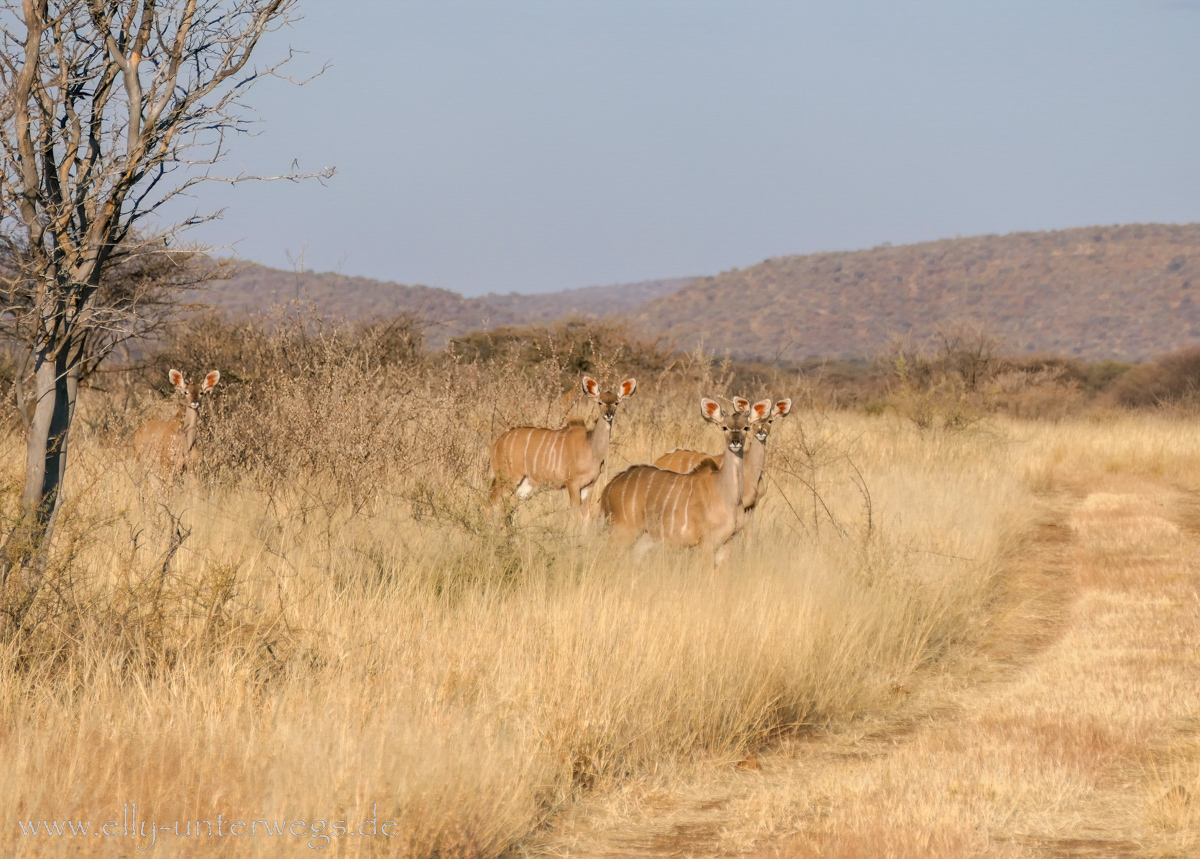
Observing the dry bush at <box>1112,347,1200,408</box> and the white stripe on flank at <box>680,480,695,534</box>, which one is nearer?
the white stripe on flank at <box>680,480,695,534</box>

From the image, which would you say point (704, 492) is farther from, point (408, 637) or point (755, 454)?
point (408, 637)

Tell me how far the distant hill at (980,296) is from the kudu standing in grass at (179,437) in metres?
53.6

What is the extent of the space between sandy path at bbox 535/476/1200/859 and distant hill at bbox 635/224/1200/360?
2260 inches

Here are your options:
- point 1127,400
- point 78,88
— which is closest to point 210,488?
point 78,88

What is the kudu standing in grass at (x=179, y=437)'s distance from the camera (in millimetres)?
10859

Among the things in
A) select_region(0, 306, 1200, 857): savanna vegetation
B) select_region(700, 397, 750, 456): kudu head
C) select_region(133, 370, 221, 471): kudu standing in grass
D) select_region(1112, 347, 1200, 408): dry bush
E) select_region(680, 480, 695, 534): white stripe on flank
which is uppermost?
select_region(1112, 347, 1200, 408): dry bush

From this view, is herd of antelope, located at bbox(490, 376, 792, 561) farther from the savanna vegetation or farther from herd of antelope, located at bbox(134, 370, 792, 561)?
the savanna vegetation

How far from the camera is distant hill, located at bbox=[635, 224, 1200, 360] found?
68.9 meters

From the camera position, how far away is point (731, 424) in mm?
8125

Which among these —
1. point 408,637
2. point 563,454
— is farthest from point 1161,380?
point 408,637

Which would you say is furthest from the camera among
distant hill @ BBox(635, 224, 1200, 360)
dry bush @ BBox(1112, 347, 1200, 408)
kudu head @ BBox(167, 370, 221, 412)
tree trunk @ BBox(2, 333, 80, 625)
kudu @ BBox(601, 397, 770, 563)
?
distant hill @ BBox(635, 224, 1200, 360)

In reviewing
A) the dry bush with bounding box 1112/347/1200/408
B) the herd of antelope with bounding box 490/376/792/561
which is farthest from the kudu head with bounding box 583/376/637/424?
the dry bush with bounding box 1112/347/1200/408

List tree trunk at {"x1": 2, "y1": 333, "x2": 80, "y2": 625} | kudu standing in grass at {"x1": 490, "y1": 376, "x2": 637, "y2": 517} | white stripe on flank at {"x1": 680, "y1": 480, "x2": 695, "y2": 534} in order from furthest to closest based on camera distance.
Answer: kudu standing in grass at {"x1": 490, "y1": 376, "x2": 637, "y2": 517}, white stripe on flank at {"x1": 680, "y1": 480, "x2": 695, "y2": 534}, tree trunk at {"x1": 2, "y1": 333, "x2": 80, "y2": 625}

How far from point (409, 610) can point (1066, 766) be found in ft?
11.0
